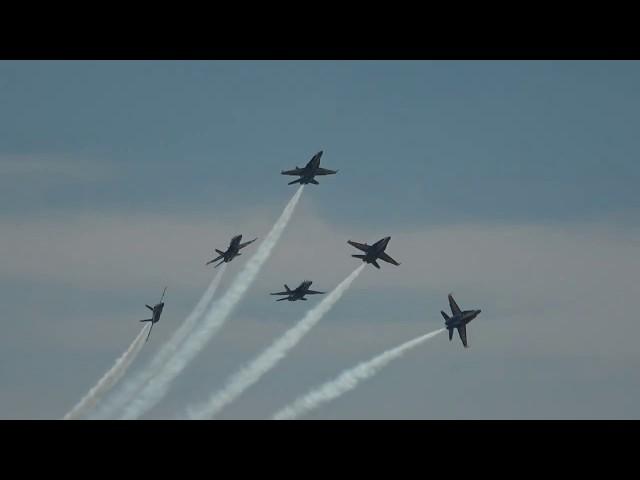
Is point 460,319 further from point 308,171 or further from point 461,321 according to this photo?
point 308,171

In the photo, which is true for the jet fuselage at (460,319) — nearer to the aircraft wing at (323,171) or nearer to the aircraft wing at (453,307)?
the aircraft wing at (453,307)

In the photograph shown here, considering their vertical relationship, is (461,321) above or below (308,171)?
below

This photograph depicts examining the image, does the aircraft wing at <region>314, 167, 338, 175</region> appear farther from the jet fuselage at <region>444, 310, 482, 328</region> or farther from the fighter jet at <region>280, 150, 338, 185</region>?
the jet fuselage at <region>444, 310, 482, 328</region>

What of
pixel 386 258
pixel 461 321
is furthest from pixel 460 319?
pixel 386 258

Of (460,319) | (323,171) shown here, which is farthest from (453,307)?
(323,171)

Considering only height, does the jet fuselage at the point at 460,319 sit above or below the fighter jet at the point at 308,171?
below

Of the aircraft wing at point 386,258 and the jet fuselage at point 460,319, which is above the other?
the aircraft wing at point 386,258

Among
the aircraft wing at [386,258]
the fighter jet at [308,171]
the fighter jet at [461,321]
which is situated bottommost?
the fighter jet at [461,321]

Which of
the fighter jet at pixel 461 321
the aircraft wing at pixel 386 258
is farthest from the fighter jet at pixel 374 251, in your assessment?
the fighter jet at pixel 461 321

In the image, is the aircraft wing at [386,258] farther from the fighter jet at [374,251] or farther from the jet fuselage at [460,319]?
the jet fuselage at [460,319]

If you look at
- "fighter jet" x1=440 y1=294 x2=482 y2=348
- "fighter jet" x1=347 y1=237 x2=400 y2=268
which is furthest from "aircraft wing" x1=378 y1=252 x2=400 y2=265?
"fighter jet" x1=440 y1=294 x2=482 y2=348
